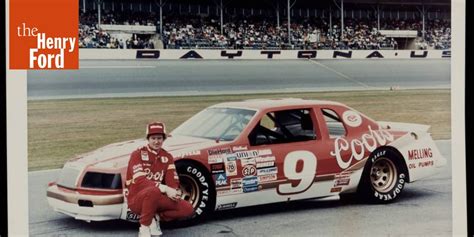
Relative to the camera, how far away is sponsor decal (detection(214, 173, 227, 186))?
338 centimetres

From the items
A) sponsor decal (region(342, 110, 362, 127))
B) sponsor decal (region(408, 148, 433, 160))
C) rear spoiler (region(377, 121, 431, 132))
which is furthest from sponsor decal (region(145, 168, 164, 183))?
sponsor decal (region(408, 148, 433, 160))

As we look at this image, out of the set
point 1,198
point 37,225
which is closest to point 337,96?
point 37,225

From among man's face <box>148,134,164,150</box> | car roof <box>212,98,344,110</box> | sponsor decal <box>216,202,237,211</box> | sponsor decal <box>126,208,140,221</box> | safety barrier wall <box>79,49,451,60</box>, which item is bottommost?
sponsor decal <box>126,208,140,221</box>

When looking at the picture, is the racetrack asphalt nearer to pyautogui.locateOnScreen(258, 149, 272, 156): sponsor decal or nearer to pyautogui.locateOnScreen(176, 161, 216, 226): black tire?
pyautogui.locateOnScreen(258, 149, 272, 156): sponsor decal

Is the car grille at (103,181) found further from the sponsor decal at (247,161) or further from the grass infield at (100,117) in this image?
the sponsor decal at (247,161)

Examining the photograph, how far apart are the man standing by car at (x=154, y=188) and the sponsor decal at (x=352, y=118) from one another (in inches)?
52.8

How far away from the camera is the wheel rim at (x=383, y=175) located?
3.86 meters

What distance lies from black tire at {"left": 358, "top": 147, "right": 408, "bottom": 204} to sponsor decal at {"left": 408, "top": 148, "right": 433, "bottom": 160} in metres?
0.09

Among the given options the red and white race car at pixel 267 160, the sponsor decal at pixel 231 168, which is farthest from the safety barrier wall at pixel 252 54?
the sponsor decal at pixel 231 168

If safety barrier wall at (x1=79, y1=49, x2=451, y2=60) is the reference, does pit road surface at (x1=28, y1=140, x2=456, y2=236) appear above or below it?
below

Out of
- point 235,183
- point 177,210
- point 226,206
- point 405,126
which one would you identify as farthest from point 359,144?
point 177,210

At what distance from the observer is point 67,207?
3.26 metres
